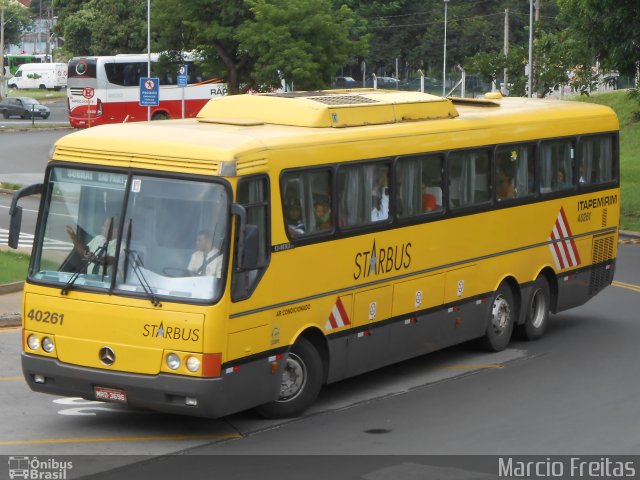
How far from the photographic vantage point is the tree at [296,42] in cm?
4303

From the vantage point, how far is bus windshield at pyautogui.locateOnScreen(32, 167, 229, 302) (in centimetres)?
1168

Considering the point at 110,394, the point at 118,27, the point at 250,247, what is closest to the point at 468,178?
the point at 250,247

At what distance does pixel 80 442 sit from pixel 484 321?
19.9ft

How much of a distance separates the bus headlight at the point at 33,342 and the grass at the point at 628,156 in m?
21.3

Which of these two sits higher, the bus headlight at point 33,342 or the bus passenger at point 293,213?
the bus passenger at point 293,213

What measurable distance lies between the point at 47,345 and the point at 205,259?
69.6 inches

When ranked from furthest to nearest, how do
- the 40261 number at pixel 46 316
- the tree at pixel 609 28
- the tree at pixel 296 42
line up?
1. the tree at pixel 296 42
2. the tree at pixel 609 28
3. the 40261 number at pixel 46 316

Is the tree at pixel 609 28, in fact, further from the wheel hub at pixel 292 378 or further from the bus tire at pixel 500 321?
the wheel hub at pixel 292 378

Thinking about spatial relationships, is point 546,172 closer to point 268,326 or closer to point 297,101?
point 297,101

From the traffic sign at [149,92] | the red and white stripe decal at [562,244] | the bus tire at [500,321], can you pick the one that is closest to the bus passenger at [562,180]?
the red and white stripe decal at [562,244]

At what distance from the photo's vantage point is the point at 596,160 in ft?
61.2

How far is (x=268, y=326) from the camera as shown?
12.2 meters

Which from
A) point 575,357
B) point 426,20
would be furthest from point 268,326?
point 426,20

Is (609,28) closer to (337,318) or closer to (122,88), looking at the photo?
(337,318)
